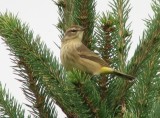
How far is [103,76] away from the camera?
3.44 m

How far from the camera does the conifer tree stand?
289 cm

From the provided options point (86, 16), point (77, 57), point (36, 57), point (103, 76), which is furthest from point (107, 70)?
point (77, 57)

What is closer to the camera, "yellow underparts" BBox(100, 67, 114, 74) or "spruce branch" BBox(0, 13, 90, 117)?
"spruce branch" BBox(0, 13, 90, 117)

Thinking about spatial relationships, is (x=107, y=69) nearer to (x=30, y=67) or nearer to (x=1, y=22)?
(x=30, y=67)

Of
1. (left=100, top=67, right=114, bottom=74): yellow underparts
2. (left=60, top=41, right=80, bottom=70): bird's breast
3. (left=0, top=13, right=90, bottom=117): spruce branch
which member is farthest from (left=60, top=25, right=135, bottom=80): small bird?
(left=0, top=13, right=90, bottom=117): spruce branch

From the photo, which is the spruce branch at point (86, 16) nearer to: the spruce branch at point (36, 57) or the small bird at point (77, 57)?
the small bird at point (77, 57)

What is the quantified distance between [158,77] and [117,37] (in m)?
0.61

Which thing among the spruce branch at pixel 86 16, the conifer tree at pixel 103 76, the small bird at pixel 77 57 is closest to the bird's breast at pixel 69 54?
the small bird at pixel 77 57

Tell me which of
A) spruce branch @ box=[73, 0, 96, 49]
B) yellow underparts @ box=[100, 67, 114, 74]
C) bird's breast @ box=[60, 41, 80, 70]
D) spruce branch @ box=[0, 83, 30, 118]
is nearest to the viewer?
spruce branch @ box=[0, 83, 30, 118]

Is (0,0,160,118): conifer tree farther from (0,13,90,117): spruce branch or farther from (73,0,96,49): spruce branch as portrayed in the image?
(73,0,96,49): spruce branch

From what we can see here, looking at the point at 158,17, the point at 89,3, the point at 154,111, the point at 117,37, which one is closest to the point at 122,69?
the point at 117,37

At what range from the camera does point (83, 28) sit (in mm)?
3711

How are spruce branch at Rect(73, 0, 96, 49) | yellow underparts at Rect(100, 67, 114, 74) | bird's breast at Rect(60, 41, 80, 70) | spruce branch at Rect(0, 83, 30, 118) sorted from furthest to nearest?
bird's breast at Rect(60, 41, 80, 70)
spruce branch at Rect(73, 0, 96, 49)
yellow underparts at Rect(100, 67, 114, 74)
spruce branch at Rect(0, 83, 30, 118)

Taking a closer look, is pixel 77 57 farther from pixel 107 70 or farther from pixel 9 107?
pixel 9 107
